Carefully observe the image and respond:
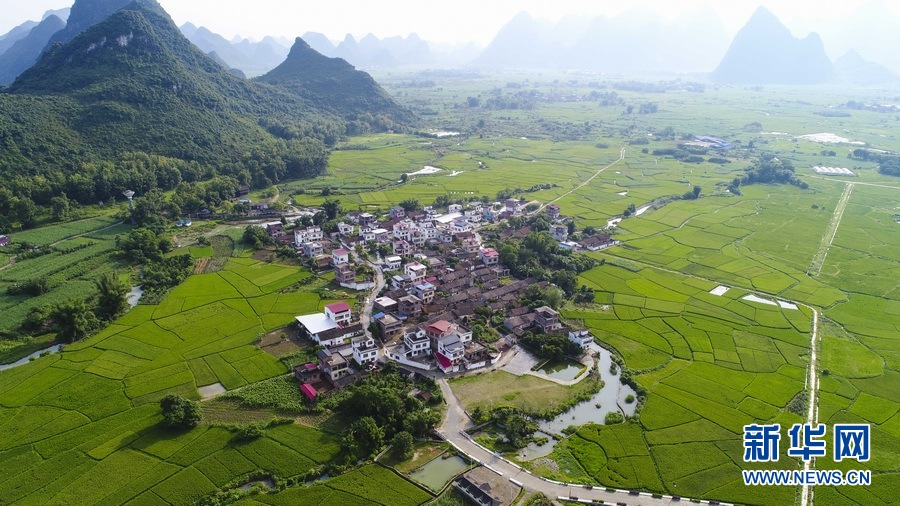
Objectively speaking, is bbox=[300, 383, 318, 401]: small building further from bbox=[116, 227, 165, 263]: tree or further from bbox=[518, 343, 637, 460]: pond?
bbox=[116, 227, 165, 263]: tree

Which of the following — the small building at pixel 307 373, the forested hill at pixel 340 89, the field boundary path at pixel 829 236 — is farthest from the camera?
the forested hill at pixel 340 89

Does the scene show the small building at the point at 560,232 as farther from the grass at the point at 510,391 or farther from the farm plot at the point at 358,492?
the farm plot at the point at 358,492

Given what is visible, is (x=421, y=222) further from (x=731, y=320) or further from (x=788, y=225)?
(x=788, y=225)

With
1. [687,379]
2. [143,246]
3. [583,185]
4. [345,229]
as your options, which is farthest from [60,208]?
[583,185]

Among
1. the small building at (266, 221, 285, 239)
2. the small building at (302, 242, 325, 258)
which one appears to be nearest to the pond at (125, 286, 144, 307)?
the small building at (302, 242, 325, 258)

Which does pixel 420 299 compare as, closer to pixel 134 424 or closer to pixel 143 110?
pixel 134 424

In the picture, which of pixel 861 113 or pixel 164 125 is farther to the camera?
pixel 861 113

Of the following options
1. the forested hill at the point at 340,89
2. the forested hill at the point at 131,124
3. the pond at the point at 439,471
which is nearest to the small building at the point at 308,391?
the pond at the point at 439,471

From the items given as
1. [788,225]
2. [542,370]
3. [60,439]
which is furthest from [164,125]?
[788,225]
